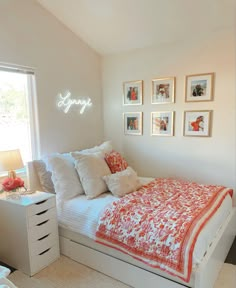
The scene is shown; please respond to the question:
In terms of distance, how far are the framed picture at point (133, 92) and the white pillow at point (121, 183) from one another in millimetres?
1284

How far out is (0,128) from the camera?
2.55 m

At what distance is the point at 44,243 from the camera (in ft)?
7.38

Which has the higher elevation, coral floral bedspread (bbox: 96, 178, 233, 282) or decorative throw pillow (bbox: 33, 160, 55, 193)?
decorative throw pillow (bbox: 33, 160, 55, 193)

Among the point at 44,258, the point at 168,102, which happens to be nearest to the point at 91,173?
the point at 44,258

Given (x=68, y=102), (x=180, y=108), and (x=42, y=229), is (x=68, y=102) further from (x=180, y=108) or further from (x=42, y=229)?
(x=42, y=229)

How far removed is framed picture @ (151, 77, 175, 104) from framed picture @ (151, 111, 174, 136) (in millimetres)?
169

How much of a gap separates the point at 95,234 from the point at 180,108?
1.94 meters

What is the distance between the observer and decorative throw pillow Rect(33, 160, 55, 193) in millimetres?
2676

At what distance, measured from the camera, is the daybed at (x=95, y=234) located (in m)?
1.78

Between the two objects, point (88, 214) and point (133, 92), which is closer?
point (88, 214)

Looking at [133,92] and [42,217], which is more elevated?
[133,92]

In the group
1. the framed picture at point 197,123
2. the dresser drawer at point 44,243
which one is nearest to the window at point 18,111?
the dresser drawer at point 44,243

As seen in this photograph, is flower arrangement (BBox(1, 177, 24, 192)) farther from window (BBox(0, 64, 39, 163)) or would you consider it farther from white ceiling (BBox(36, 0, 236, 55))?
white ceiling (BBox(36, 0, 236, 55))

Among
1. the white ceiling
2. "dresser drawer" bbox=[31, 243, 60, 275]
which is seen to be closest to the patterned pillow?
"dresser drawer" bbox=[31, 243, 60, 275]
